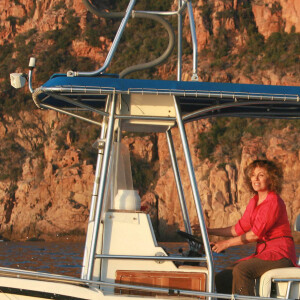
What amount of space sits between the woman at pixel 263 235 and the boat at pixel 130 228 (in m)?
0.13

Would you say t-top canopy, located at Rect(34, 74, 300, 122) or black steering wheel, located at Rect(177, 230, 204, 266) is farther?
black steering wheel, located at Rect(177, 230, 204, 266)

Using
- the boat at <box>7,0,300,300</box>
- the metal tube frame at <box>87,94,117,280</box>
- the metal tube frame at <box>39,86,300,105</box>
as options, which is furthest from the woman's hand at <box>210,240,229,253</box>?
the metal tube frame at <box>39,86,300,105</box>

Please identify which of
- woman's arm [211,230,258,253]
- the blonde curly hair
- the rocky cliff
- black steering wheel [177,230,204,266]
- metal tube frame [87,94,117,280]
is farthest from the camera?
the rocky cliff

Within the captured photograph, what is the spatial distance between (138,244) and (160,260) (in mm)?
241

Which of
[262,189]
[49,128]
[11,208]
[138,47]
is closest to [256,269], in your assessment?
[262,189]

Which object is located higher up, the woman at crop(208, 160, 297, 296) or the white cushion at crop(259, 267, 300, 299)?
the woman at crop(208, 160, 297, 296)

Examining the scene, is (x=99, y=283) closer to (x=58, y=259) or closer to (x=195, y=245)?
(x=195, y=245)

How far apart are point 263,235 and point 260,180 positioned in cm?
49

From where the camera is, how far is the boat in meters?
5.61

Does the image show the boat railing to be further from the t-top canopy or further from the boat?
the t-top canopy

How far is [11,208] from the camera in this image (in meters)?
53.7

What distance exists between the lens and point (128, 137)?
5562 cm

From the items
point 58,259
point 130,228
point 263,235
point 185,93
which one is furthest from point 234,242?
point 58,259

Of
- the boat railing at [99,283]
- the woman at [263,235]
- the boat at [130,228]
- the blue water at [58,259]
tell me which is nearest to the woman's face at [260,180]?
the woman at [263,235]
